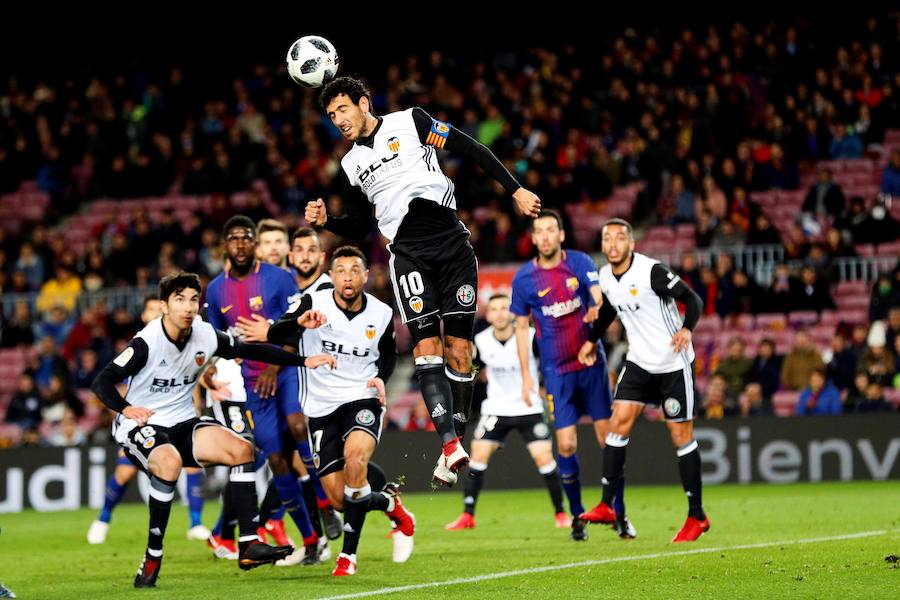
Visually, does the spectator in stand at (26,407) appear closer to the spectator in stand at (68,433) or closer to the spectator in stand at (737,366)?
the spectator in stand at (68,433)

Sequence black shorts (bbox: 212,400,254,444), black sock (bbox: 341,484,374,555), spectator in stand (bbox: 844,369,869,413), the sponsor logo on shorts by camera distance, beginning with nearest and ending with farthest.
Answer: black sock (bbox: 341,484,374,555) → black shorts (bbox: 212,400,254,444) → the sponsor logo on shorts → spectator in stand (bbox: 844,369,869,413)

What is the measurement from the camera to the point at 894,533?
32.9 feet

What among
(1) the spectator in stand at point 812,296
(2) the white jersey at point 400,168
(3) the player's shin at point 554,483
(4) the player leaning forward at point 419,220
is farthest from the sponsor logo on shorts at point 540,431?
(1) the spectator in stand at point 812,296

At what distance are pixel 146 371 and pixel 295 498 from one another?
67.9 inches

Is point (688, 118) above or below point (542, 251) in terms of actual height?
above

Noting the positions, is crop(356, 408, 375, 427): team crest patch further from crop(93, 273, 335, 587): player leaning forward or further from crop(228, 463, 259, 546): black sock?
crop(228, 463, 259, 546): black sock

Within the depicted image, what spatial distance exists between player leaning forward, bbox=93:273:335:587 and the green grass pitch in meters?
0.53

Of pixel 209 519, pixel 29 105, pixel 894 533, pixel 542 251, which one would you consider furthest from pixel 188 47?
pixel 894 533

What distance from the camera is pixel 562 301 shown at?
11.2m

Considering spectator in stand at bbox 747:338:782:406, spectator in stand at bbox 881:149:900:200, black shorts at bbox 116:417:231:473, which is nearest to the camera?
black shorts at bbox 116:417:231:473

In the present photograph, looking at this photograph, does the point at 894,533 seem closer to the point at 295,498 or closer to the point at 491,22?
the point at 295,498

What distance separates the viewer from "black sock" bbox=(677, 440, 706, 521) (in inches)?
404

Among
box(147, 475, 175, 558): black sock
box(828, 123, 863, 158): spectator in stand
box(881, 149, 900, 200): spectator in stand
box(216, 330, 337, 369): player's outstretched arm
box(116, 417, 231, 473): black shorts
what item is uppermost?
box(828, 123, 863, 158): spectator in stand

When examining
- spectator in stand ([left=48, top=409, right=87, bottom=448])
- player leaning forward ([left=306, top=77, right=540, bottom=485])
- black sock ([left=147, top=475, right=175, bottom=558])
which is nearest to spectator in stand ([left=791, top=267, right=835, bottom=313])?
spectator in stand ([left=48, top=409, right=87, bottom=448])
